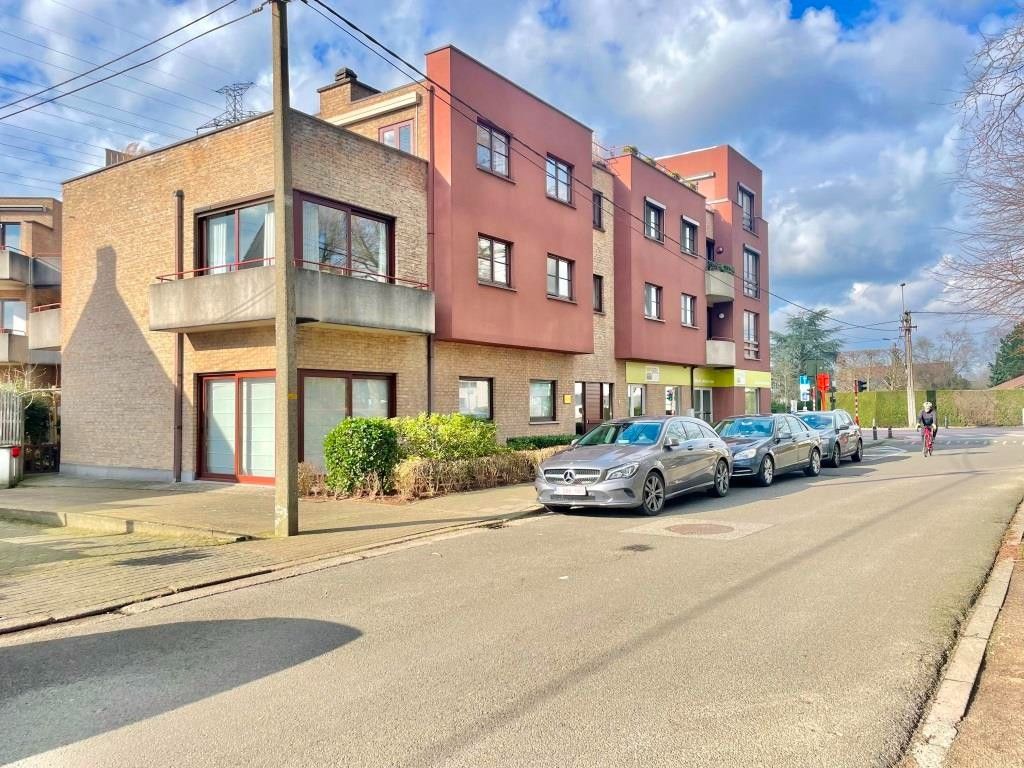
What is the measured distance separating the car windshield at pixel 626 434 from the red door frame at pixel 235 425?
6583 millimetres

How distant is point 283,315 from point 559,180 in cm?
1364

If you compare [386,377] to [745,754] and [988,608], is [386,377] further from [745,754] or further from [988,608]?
[745,754]

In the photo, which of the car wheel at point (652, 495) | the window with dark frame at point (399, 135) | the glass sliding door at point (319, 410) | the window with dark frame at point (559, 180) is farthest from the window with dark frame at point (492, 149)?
the car wheel at point (652, 495)

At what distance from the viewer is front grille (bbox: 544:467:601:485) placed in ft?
36.7

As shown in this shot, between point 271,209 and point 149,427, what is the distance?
229 inches

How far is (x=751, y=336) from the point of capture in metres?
36.0

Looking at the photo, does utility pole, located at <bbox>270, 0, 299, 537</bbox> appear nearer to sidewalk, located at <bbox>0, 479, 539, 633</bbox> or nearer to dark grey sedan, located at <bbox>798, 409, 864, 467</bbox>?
sidewalk, located at <bbox>0, 479, 539, 633</bbox>

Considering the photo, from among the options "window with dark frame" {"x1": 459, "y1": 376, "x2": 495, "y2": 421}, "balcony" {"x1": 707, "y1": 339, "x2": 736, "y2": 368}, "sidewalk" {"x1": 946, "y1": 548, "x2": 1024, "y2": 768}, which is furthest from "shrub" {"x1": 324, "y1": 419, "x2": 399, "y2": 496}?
"balcony" {"x1": 707, "y1": 339, "x2": 736, "y2": 368}

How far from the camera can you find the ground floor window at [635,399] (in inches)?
1055

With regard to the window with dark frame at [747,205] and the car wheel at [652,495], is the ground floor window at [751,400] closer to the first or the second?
the window with dark frame at [747,205]

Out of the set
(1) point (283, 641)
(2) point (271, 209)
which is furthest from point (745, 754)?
(2) point (271, 209)

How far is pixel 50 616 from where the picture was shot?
20.4 ft

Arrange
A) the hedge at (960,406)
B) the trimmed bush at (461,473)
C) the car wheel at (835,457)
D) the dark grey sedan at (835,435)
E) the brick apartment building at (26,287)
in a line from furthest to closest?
the hedge at (960,406) < the brick apartment building at (26,287) < the car wheel at (835,457) < the dark grey sedan at (835,435) < the trimmed bush at (461,473)

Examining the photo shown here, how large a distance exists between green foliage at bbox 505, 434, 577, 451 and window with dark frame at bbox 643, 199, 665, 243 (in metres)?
10.0
